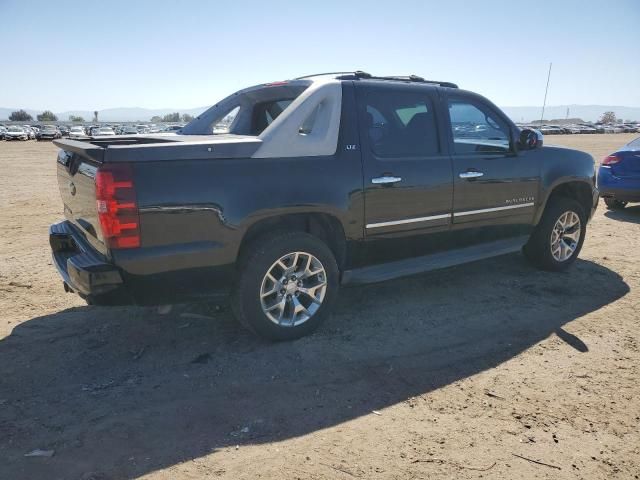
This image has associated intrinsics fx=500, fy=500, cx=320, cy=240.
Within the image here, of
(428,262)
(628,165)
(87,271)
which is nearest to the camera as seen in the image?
(87,271)

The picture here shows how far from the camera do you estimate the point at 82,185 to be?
3363 millimetres

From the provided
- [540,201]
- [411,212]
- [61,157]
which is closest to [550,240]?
[540,201]

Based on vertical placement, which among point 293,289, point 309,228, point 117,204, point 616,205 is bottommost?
point 616,205

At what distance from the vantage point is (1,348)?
368cm

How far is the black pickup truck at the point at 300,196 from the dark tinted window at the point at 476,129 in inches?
0.6

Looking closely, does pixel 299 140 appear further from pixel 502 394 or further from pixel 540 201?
pixel 540 201

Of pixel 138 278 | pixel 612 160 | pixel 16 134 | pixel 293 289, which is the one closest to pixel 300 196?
pixel 293 289

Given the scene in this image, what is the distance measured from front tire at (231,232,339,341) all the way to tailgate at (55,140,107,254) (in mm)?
974

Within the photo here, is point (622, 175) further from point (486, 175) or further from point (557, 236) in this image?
point (486, 175)

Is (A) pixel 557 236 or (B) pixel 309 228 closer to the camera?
(B) pixel 309 228

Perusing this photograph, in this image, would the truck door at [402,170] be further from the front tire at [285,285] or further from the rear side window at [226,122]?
the rear side window at [226,122]

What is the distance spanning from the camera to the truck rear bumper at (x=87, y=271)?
308 centimetres

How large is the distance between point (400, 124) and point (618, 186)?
20.4 feet

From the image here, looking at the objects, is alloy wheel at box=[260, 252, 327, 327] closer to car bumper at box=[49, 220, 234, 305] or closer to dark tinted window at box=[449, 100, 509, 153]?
car bumper at box=[49, 220, 234, 305]
